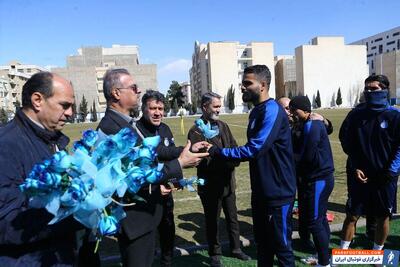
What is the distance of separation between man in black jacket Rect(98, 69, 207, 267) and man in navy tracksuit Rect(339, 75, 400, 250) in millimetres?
2461

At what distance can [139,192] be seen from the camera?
2.77 meters

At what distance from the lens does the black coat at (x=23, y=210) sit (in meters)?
1.81

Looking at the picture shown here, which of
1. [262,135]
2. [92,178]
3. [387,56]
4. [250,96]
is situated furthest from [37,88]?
[387,56]

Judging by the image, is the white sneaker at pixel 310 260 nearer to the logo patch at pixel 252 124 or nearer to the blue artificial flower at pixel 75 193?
the logo patch at pixel 252 124

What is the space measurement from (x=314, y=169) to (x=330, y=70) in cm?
9751

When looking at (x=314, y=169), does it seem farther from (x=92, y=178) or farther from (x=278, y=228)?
(x=92, y=178)

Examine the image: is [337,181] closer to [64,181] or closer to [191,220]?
[191,220]

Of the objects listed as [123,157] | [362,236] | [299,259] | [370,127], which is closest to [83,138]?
[123,157]

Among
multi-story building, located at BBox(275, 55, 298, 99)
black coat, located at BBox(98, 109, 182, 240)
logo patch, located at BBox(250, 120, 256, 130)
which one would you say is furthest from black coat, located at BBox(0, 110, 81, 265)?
multi-story building, located at BBox(275, 55, 298, 99)

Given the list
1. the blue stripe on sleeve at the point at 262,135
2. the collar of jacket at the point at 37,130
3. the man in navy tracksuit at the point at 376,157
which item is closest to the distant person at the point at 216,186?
the blue stripe on sleeve at the point at 262,135

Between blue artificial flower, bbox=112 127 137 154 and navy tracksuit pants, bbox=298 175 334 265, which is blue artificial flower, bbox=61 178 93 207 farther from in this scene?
navy tracksuit pants, bbox=298 175 334 265

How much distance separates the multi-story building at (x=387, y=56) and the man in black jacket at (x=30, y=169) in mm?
85513

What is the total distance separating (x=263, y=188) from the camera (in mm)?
3533

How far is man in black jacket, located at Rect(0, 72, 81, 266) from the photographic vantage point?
1823 mm
